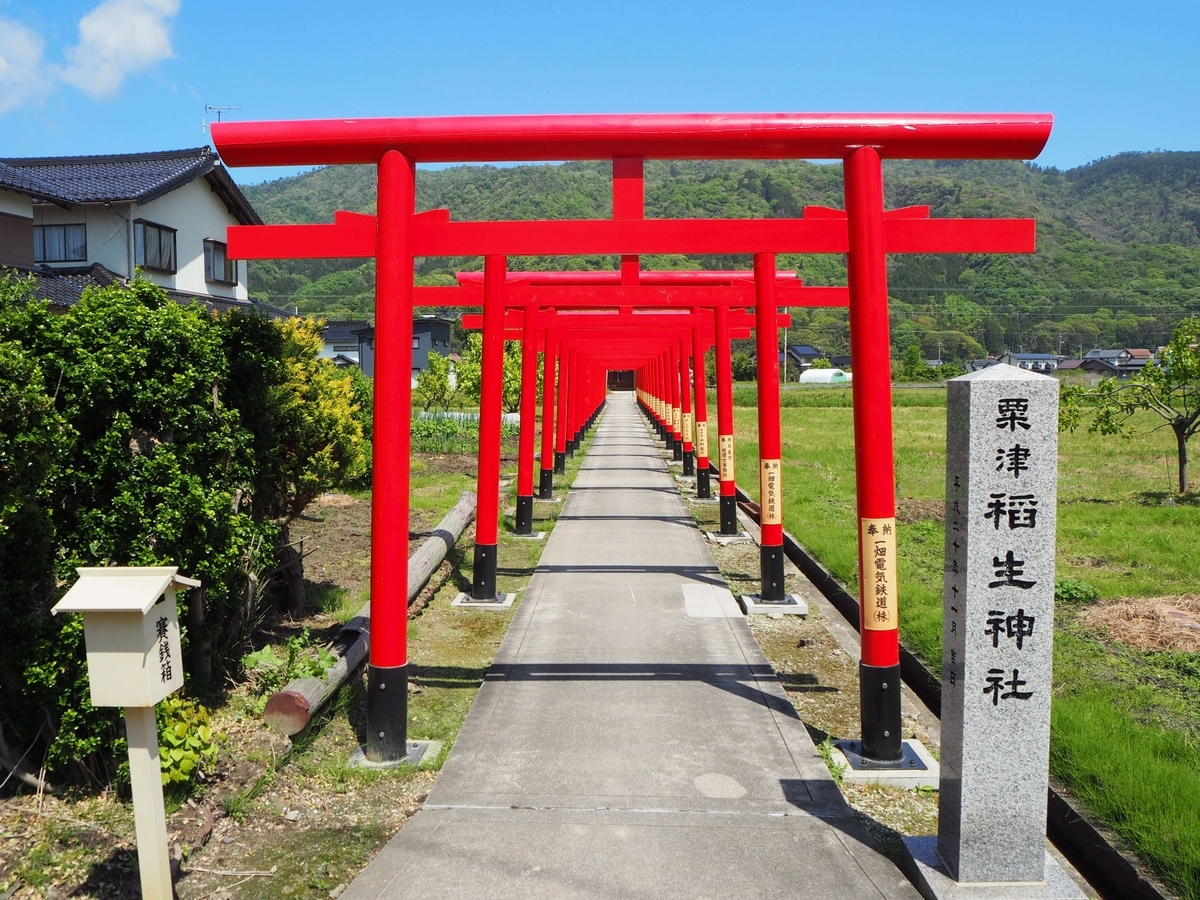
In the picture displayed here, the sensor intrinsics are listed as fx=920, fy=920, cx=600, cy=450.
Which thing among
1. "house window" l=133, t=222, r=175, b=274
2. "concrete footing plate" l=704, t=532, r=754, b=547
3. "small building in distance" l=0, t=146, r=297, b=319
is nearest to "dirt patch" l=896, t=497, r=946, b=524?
"concrete footing plate" l=704, t=532, r=754, b=547

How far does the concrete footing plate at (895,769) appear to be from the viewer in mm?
4906

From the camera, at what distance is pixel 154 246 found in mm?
18984

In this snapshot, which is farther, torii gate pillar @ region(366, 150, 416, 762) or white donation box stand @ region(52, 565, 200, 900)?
torii gate pillar @ region(366, 150, 416, 762)

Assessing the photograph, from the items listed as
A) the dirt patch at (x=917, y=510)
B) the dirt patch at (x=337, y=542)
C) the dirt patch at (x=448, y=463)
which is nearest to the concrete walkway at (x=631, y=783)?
the dirt patch at (x=337, y=542)

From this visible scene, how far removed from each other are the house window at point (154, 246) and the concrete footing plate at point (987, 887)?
60.7 ft

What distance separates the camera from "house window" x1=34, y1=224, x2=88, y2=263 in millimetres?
17516

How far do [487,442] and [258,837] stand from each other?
462cm

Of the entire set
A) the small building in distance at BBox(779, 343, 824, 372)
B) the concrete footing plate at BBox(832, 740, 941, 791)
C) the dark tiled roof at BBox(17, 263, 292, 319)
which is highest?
the small building in distance at BBox(779, 343, 824, 372)

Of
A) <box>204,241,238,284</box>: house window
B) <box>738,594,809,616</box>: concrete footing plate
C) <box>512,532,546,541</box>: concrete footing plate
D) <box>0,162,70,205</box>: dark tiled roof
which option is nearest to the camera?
<box>738,594,809,616</box>: concrete footing plate

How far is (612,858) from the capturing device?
403 centimetres

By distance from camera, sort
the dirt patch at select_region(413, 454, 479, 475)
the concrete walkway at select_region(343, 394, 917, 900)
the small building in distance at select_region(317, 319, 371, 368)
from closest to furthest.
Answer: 1. the concrete walkway at select_region(343, 394, 917, 900)
2. the dirt patch at select_region(413, 454, 479, 475)
3. the small building in distance at select_region(317, 319, 371, 368)

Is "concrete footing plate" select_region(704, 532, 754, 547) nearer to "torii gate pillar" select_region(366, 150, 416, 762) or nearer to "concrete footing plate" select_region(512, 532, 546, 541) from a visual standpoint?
"concrete footing plate" select_region(512, 532, 546, 541)

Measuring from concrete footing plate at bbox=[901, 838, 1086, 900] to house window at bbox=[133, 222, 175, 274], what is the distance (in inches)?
728

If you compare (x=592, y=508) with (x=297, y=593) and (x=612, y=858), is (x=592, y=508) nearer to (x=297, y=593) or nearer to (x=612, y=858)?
(x=297, y=593)
